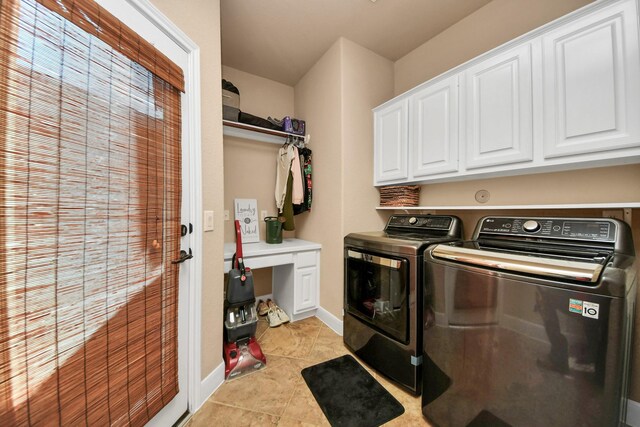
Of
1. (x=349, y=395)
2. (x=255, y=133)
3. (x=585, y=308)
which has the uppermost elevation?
(x=255, y=133)

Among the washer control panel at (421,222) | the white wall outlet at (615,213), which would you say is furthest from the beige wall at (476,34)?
the washer control panel at (421,222)

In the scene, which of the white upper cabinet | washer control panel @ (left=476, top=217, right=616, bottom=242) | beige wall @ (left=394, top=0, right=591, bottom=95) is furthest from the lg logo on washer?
beige wall @ (left=394, top=0, right=591, bottom=95)

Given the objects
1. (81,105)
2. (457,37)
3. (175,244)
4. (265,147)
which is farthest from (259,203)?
(457,37)

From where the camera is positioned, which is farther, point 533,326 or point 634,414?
point 634,414

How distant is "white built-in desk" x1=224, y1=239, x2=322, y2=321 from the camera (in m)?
1.98

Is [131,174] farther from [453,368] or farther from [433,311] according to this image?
[453,368]

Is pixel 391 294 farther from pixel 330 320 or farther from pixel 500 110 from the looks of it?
pixel 500 110

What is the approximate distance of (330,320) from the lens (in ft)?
6.81

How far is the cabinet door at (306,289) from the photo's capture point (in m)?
2.11

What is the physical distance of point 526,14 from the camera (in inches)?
57.4

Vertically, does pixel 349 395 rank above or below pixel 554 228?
below

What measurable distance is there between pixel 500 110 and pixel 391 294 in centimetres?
133

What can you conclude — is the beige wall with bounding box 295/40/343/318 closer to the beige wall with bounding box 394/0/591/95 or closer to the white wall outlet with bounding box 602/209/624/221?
the beige wall with bounding box 394/0/591/95

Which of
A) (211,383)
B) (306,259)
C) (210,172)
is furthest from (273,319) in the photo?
(210,172)
